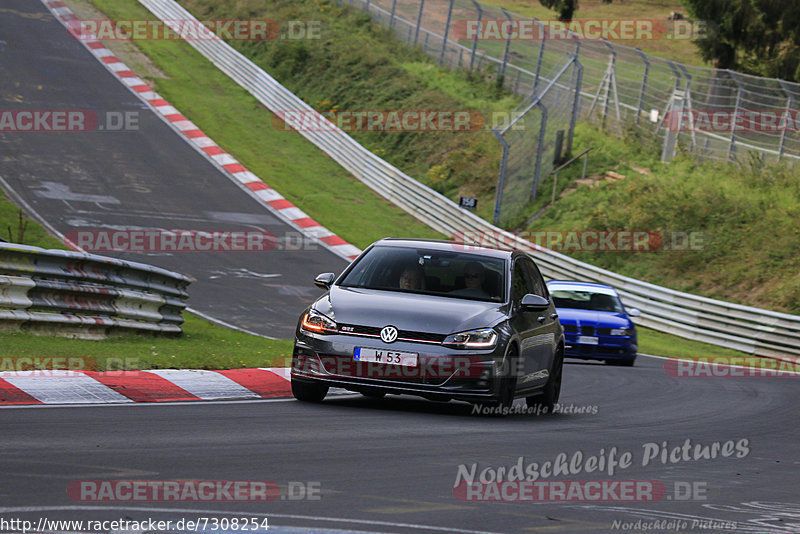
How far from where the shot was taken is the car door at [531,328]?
10.6m

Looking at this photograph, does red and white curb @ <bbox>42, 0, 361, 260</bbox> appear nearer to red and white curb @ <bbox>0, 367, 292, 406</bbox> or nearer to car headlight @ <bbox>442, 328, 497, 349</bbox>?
red and white curb @ <bbox>0, 367, 292, 406</bbox>

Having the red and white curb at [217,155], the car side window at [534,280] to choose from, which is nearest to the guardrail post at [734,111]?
the red and white curb at [217,155]

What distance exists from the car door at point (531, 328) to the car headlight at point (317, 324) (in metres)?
1.59

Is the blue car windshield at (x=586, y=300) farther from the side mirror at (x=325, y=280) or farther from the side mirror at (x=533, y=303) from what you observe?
the side mirror at (x=325, y=280)

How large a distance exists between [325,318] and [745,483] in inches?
147

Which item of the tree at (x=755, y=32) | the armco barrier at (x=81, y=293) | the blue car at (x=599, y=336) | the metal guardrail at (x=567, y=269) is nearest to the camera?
the armco barrier at (x=81, y=293)

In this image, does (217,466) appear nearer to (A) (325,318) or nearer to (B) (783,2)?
(A) (325,318)

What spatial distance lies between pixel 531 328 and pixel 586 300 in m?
9.79

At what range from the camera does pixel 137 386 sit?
9.77 metres

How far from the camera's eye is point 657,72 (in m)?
33.1

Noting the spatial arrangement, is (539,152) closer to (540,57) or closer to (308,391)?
(540,57)

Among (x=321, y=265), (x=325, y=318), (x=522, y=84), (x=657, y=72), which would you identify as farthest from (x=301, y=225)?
(x=325, y=318)
